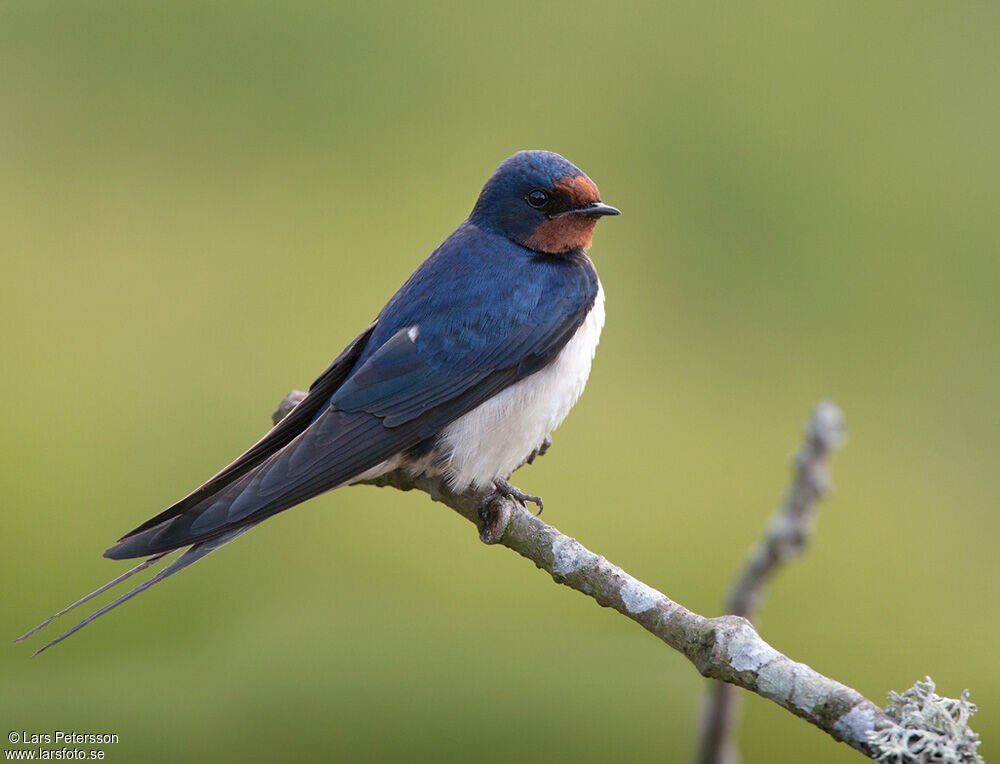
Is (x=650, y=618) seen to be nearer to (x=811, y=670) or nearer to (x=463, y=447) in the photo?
(x=811, y=670)

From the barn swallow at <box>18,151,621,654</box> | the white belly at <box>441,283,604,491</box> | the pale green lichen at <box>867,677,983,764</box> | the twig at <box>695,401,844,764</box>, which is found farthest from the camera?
the white belly at <box>441,283,604,491</box>

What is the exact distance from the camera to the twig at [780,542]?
71.0 inches

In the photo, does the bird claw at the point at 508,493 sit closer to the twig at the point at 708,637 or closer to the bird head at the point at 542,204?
the twig at the point at 708,637

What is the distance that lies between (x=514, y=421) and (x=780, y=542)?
0.58 meters

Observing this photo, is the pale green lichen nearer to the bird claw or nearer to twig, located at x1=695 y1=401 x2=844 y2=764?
twig, located at x1=695 y1=401 x2=844 y2=764

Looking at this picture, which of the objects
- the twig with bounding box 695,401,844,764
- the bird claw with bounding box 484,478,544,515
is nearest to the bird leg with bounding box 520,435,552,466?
the bird claw with bounding box 484,478,544,515

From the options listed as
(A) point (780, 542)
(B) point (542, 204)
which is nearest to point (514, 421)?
(B) point (542, 204)

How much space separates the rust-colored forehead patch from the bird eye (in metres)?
0.03

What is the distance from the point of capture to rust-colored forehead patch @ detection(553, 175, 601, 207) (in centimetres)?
222

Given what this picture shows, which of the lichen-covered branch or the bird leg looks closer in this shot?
the lichen-covered branch

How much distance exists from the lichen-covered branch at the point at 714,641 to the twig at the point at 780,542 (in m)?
0.24

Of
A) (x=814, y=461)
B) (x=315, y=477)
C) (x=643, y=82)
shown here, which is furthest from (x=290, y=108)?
(x=814, y=461)

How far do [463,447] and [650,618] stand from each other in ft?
2.00

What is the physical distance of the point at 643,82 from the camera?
13.8ft
